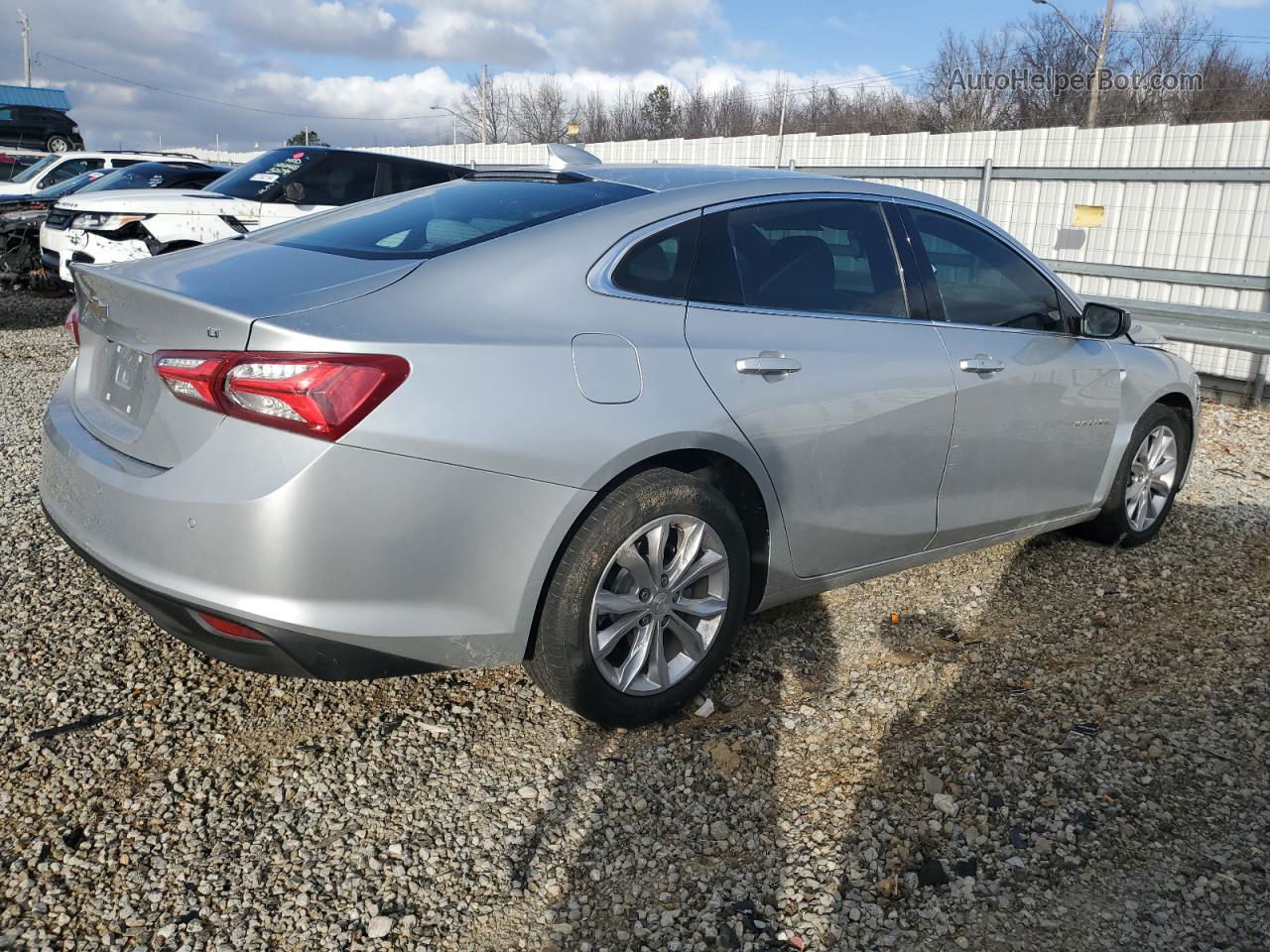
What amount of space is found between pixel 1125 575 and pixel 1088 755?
5.98 ft

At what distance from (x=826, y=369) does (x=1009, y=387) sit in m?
1.00

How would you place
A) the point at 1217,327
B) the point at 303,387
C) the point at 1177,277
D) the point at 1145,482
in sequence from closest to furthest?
the point at 303,387, the point at 1145,482, the point at 1217,327, the point at 1177,277

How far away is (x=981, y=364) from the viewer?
373 cm

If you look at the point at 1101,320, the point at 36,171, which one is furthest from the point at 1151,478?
the point at 36,171

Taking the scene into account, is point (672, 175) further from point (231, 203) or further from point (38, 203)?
point (38, 203)

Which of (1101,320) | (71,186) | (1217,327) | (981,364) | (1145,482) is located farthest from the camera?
(71,186)

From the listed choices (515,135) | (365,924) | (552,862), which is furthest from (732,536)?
(515,135)

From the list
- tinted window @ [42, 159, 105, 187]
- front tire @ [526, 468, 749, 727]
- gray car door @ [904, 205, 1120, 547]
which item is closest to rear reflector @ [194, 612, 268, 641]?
front tire @ [526, 468, 749, 727]

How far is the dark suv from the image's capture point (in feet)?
106

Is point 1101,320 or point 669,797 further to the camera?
point 1101,320

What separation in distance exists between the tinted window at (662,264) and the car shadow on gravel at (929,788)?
52.6 inches

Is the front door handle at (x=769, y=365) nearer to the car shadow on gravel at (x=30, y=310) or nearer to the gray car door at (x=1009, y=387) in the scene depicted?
the gray car door at (x=1009, y=387)

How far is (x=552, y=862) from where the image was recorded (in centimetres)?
254

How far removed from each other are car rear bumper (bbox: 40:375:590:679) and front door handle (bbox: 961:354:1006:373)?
172cm
